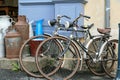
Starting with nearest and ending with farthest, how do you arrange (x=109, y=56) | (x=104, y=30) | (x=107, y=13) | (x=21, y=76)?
(x=21, y=76) < (x=104, y=30) < (x=109, y=56) < (x=107, y=13)

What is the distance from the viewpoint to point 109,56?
806 centimetres

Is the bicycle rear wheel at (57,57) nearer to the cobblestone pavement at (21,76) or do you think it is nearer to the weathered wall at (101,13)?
the cobblestone pavement at (21,76)

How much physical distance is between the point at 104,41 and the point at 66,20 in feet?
3.21

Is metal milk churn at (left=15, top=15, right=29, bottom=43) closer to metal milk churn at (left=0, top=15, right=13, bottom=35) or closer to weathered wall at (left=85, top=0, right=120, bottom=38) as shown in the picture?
metal milk churn at (left=0, top=15, right=13, bottom=35)

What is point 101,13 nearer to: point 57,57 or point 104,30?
point 104,30

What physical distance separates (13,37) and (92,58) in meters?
1.71

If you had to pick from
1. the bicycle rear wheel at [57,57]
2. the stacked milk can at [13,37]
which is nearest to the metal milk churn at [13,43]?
the stacked milk can at [13,37]

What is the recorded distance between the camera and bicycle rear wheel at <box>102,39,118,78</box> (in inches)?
311

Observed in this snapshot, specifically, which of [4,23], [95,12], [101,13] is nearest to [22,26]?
[4,23]

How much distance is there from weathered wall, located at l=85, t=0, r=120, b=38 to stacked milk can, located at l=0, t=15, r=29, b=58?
137cm

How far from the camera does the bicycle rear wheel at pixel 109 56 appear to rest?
791 centimetres

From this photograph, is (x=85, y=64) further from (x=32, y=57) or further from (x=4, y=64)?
(x=4, y=64)

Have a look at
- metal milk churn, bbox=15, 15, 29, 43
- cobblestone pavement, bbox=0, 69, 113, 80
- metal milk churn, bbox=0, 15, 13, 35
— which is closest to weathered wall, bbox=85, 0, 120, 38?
cobblestone pavement, bbox=0, 69, 113, 80

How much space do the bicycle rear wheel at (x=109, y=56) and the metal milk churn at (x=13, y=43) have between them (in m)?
1.79
